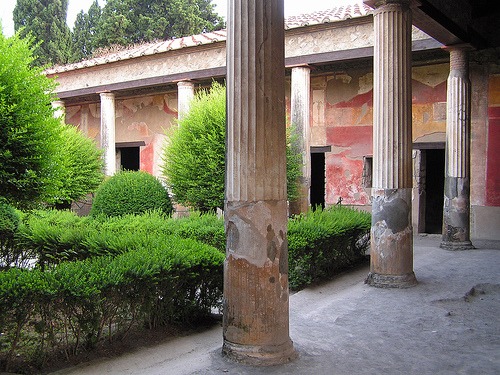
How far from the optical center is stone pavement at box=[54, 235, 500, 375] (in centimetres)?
358

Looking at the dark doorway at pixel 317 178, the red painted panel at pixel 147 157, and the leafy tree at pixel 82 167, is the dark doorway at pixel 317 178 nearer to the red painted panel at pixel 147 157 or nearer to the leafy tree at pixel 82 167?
the red painted panel at pixel 147 157

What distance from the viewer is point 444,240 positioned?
9.53 meters

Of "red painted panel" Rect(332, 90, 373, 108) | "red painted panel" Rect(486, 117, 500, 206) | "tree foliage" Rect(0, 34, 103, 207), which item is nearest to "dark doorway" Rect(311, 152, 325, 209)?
"red painted panel" Rect(332, 90, 373, 108)

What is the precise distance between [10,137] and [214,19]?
25.3m

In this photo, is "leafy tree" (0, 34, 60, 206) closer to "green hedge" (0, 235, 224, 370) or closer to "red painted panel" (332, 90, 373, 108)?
"green hedge" (0, 235, 224, 370)

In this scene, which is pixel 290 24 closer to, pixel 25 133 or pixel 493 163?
pixel 493 163

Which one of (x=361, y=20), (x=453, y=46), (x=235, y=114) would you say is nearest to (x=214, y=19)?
(x=361, y=20)

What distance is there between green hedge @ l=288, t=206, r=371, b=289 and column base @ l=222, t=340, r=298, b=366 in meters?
3.03

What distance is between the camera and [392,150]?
6.20 metres

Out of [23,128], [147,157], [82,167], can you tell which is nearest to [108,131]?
[82,167]

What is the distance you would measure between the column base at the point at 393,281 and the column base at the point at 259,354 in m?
2.88

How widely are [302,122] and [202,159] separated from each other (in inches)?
98.1

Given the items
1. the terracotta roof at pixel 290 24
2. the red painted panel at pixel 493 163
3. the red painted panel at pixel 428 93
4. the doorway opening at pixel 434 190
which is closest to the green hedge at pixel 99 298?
the terracotta roof at pixel 290 24

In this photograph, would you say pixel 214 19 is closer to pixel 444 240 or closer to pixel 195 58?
pixel 195 58
